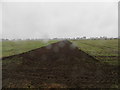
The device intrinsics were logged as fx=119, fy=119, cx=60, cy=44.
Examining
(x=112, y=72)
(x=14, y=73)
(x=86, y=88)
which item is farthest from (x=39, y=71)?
(x=112, y=72)

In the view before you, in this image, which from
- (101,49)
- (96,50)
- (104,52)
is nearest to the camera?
(104,52)

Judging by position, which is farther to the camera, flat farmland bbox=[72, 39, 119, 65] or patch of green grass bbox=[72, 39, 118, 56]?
patch of green grass bbox=[72, 39, 118, 56]

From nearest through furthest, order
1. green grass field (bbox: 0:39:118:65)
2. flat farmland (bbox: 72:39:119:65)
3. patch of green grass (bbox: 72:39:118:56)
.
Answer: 1. flat farmland (bbox: 72:39:119:65)
2. green grass field (bbox: 0:39:118:65)
3. patch of green grass (bbox: 72:39:118:56)

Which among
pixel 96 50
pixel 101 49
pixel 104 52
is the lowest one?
pixel 104 52

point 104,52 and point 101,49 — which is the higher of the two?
point 101,49

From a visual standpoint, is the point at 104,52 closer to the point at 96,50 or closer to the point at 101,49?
the point at 96,50

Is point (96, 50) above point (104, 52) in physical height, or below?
above

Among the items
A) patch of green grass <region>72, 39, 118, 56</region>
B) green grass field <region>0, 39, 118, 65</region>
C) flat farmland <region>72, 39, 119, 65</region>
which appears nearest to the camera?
flat farmland <region>72, 39, 119, 65</region>

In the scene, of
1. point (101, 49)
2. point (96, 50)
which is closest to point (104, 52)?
point (96, 50)

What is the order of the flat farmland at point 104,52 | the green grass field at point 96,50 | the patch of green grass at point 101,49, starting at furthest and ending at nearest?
the patch of green grass at point 101,49 → the green grass field at point 96,50 → the flat farmland at point 104,52

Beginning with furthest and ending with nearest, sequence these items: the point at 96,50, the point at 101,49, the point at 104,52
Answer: the point at 101,49 < the point at 96,50 < the point at 104,52

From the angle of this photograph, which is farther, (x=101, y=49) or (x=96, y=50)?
(x=101, y=49)

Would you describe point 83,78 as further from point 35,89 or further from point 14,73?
point 14,73

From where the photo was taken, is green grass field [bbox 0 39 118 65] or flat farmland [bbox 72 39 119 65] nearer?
flat farmland [bbox 72 39 119 65]
